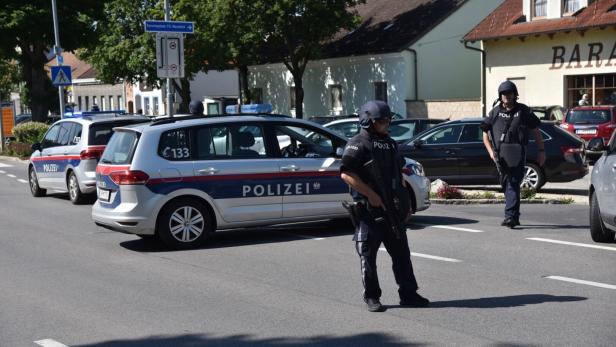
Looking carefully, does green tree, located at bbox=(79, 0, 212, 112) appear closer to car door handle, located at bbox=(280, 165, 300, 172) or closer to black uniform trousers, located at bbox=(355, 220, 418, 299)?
car door handle, located at bbox=(280, 165, 300, 172)

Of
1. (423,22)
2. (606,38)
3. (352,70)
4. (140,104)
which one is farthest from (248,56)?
(140,104)

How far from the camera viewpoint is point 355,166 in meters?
7.10

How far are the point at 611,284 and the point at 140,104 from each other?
6301 cm

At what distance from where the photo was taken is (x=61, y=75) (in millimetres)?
28828

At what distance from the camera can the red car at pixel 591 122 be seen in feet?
82.1

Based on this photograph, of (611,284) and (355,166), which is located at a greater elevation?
(355,166)

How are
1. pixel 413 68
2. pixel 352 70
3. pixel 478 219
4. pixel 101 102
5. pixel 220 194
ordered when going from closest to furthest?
pixel 220 194, pixel 478 219, pixel 413 68, pixel 352 70, pixel 101 102

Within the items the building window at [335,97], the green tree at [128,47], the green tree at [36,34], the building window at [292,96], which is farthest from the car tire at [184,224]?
the building window at [292,96]

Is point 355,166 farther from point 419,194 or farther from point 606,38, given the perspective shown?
point 606,38

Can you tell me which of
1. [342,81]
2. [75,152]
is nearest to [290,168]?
[75,152]

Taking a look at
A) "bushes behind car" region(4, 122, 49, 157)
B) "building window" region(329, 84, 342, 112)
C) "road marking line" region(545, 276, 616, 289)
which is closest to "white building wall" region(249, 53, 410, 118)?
"building window" region(329, 84, 342, 112)

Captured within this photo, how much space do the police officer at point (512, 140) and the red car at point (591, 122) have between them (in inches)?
543

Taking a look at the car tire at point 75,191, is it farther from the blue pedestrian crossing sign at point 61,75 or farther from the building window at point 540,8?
the building window at point 540,8

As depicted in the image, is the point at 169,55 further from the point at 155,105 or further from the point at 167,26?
the point at 155,105
